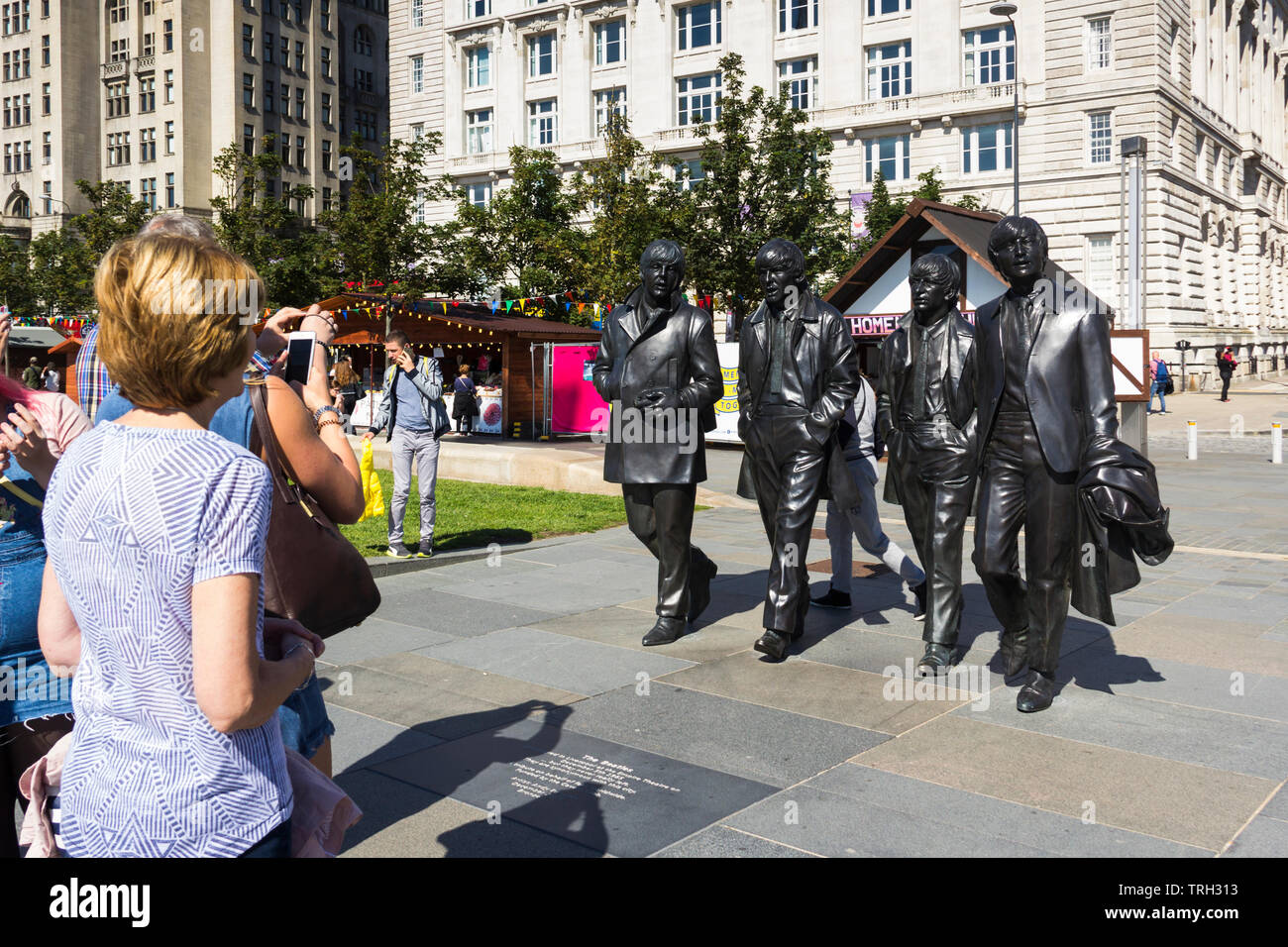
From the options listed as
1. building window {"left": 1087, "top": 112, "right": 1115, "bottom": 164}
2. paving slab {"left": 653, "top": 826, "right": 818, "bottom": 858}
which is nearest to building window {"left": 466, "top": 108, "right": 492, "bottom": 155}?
building window {"left": 1087, "top": 112, "right": 1115, "bottom": 164}

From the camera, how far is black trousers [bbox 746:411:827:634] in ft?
20.2

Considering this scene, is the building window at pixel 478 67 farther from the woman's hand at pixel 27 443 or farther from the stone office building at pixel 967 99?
the woman's hand at pixel 27 443

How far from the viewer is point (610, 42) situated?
5819 centimetres

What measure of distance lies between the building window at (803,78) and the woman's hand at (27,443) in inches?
2042

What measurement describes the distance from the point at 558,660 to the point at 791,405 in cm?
185

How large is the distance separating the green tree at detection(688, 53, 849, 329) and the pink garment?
97.8 feet

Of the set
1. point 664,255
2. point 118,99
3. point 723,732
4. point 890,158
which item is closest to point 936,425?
point 664,255

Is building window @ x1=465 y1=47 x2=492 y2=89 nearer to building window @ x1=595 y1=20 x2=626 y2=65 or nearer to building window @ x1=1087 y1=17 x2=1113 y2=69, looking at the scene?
building window @ x1=595 y1=20 x2=626 y2=65

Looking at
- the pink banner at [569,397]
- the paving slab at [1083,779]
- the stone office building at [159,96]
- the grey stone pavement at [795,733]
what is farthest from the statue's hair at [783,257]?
the stone office building at [159,96]

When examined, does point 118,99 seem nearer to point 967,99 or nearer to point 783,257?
point 967,99
